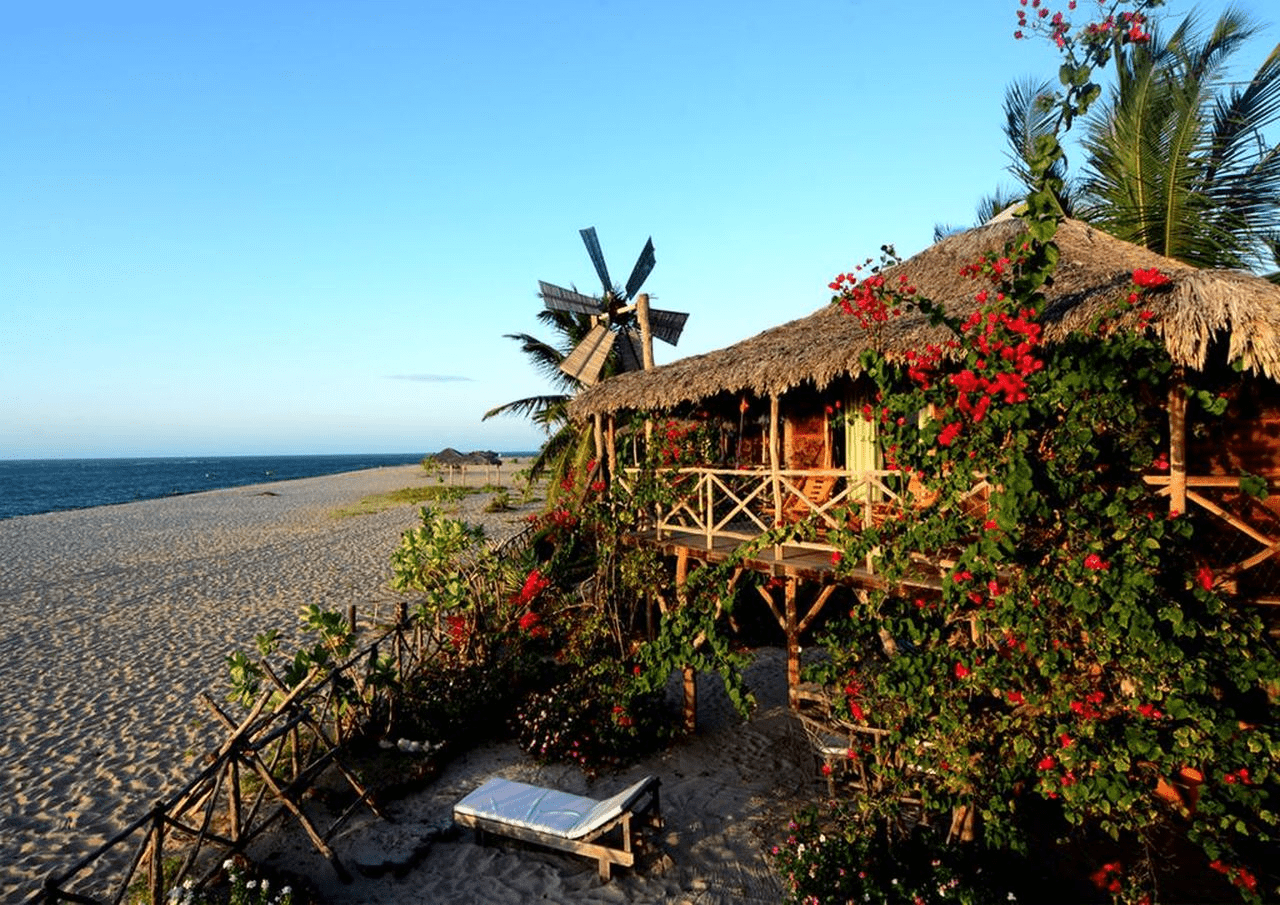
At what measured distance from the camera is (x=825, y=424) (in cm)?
1002

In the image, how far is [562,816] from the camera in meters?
5.70

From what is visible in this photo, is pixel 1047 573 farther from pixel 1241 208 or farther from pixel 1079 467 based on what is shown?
pixel 1241 208

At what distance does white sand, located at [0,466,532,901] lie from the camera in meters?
6.71

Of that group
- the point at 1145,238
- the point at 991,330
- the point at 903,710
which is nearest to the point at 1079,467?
the point at 991,330

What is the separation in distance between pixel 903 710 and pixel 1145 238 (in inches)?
414

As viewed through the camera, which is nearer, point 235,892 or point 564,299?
point 235,892

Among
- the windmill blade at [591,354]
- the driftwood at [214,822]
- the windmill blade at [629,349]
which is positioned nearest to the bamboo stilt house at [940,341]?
the windmill blade at [591,354]

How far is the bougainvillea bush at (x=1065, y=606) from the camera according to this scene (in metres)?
3.68

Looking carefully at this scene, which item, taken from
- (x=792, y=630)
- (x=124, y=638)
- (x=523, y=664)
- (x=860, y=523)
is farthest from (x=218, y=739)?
(x=860, y=523)

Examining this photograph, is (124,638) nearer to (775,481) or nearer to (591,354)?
(591,354)

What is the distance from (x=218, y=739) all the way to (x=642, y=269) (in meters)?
10.3

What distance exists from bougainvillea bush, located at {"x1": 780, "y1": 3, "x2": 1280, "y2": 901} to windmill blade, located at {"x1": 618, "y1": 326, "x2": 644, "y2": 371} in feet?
35.3

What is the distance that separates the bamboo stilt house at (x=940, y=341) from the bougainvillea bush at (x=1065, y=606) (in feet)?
2.01

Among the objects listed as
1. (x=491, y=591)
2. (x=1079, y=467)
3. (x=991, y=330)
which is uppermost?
(x=991, y=330)
